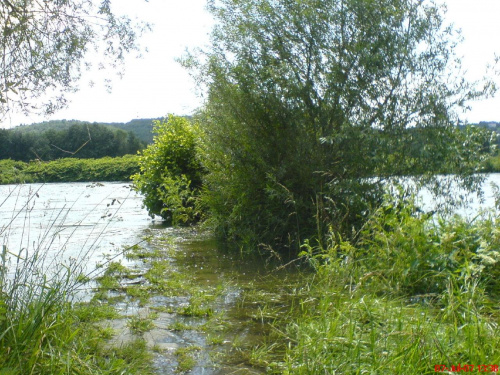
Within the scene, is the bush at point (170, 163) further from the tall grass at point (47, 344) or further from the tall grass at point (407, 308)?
the tall grass at point (47, 344)

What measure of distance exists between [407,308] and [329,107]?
4.83 metres

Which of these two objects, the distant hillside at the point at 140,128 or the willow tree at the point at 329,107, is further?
the distant hillside at the point at 140,128

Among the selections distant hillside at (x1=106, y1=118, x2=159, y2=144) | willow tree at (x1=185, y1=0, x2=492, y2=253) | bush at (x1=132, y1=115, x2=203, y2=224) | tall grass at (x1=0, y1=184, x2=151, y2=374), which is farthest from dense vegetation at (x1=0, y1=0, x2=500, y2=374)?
bush at (x1=132, y1=115, x2=203, y2=224)

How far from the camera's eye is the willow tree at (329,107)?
7809 mm

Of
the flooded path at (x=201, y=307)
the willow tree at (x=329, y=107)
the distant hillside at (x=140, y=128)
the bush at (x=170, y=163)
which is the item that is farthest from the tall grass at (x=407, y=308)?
the bush at (x=170, y=163)

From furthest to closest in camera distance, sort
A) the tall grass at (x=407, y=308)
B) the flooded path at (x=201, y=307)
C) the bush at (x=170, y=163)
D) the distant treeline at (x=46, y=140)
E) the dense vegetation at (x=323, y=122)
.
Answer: the bush at (x=170, y=163)
the dense vegetation at (x=323, y=122)
the distant treeline at (x=46, y=140)
the flooded path at (x=201, y=307)
the tall grass at (x=407, y=308)

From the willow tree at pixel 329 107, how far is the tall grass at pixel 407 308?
242 cm

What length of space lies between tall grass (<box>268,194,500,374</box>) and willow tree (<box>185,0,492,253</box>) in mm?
2417

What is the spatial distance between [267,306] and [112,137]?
4.93 metres

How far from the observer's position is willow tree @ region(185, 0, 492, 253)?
781cm

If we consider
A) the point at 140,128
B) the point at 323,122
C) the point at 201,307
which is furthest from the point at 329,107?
the point at 140,128

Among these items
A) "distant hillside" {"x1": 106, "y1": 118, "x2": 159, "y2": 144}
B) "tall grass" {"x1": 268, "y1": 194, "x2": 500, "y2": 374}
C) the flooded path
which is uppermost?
"distant hillside" {"x1": 106, "y1": 118, "x2": 159, "y2": 144}

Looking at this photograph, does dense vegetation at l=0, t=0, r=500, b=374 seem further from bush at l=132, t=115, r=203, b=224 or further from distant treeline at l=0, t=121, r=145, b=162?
bush at l=132, t=115, r=203, b=224

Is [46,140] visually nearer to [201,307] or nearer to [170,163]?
[201,307]
